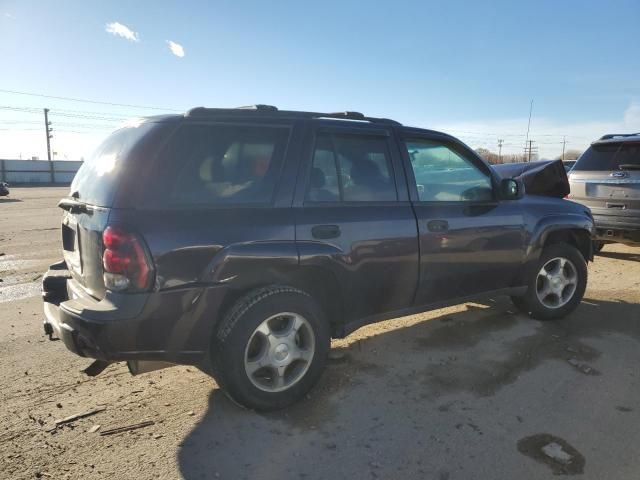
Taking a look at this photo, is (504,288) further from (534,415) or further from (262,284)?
(262,284)

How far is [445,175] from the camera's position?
154 inches

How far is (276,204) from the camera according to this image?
117 inches

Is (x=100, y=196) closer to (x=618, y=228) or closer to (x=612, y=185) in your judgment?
(x=618, y=228)

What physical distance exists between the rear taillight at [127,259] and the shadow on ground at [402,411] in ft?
3.24

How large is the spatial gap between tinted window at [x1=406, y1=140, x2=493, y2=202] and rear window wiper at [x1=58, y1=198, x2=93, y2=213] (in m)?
2.36

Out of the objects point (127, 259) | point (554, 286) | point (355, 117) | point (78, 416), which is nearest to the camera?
point (127, 259)

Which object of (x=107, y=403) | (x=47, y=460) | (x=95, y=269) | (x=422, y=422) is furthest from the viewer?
(x=107, y=403)

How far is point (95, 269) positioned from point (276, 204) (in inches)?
44.7

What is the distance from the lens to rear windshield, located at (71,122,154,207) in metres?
2.70

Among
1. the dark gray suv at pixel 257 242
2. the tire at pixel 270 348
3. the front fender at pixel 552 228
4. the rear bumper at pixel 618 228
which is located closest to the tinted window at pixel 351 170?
the dark gray suv at pixel 257 242

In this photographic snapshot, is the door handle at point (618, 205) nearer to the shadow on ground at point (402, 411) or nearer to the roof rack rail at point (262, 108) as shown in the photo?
the shadow on ground at point (402, 411)

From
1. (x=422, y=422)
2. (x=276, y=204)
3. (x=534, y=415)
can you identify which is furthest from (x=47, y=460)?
(x=534, y=415)

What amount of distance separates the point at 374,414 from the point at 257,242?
1.34m

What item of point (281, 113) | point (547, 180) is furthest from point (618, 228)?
point (281, 113)
